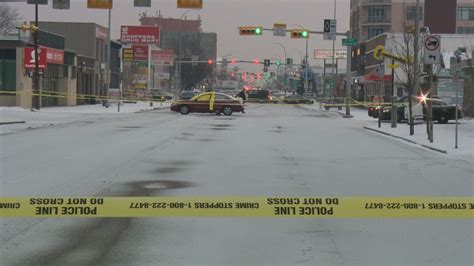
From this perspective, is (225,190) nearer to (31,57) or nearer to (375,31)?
(31,57)

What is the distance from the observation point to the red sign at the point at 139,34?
310 ft

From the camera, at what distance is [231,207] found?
8.78 meters

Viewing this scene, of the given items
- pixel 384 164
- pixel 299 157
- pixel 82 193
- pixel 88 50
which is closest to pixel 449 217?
pixel 82 193

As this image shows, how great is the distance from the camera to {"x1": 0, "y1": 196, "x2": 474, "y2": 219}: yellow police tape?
8.55 metres

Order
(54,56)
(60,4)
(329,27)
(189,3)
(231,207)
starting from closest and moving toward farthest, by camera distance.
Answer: (231,207) < (189,3) < (60,4) < (329,27) < (54,56)

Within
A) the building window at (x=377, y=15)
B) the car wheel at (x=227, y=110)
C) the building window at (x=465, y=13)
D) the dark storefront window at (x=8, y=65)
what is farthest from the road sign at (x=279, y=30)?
the building window at (x=465, y=13)

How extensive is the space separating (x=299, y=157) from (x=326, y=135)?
9113mm

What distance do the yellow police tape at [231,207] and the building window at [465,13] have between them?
4201 inches

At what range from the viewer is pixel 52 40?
51406 mm

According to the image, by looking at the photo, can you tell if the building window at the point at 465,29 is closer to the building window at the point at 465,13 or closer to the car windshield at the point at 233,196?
the building window at the point at 465,13

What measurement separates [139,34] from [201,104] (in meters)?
56.8

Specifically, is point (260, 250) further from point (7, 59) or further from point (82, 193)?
point (7, 59)

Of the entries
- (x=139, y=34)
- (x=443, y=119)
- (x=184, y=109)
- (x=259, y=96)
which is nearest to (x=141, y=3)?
(x=184, y=109)

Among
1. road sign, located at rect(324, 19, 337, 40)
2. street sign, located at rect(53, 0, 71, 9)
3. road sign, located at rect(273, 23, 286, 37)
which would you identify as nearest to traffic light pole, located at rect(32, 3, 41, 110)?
street sign, located at rect(53, 0, 71, 9)
